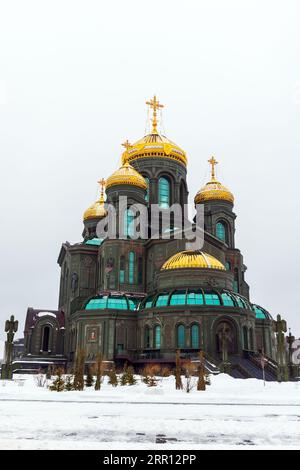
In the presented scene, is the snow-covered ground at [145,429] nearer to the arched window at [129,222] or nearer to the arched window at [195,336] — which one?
the arched window at [195,336]

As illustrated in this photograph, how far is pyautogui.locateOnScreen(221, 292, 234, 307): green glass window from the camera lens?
130 feet

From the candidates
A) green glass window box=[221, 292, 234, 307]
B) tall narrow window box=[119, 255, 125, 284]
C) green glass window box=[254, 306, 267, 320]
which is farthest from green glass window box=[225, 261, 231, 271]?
tall narrow window box=[119, 255, 125, 284]

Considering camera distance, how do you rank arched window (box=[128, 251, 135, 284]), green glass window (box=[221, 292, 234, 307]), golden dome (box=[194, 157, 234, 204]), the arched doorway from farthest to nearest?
golden dome (box=[194, 157, 234, 204]), arched window (box=[128, 251, 135, 284]), green glass window (box=[221, 292, 234, 307]), the arched doorway

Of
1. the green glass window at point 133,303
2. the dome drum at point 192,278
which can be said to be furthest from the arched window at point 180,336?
the green glass window at point 133,303

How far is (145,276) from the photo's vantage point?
48031 mm

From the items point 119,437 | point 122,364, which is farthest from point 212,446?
point 122,364

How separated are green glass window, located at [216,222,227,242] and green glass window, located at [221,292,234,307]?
1455cm

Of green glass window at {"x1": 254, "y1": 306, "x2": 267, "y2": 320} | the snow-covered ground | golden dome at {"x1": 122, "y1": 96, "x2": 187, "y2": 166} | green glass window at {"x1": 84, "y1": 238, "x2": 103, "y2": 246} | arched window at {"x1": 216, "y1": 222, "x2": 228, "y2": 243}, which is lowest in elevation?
the snow-covered ground

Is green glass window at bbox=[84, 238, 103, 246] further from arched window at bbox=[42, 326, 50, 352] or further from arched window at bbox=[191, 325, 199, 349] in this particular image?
arched window at bbox=[191, 325, 199, 349]

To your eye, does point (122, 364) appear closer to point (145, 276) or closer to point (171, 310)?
point (171, 310)

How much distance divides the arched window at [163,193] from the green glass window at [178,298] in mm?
15732

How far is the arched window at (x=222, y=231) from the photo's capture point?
54.1 metres
